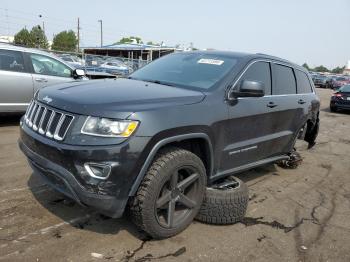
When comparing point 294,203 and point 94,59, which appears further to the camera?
point 94,59

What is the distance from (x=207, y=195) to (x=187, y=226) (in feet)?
1.27

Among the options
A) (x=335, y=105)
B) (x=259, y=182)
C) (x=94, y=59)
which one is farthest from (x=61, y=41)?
(x=259, y=182)

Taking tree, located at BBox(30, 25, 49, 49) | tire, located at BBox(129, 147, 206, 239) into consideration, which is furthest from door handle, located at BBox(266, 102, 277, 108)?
tree, located at BBox(30, 25, 49, 49)

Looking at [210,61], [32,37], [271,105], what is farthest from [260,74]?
[32,37]

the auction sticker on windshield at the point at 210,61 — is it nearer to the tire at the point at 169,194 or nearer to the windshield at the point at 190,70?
the windshield at the point at 190,70

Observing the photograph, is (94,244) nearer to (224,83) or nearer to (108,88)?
(108,88)

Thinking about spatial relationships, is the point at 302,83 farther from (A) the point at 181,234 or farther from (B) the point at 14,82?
(B) the point at 14,82

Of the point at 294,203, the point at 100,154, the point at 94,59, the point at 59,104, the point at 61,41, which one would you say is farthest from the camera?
the point at 61,41

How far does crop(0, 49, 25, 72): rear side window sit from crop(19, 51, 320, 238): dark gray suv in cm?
404

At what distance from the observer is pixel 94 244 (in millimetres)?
3523

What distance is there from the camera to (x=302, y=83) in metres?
6.12

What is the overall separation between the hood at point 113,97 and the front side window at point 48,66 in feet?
15.5

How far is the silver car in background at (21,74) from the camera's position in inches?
307

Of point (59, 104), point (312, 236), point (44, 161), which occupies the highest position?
Result: point (59, 104)
